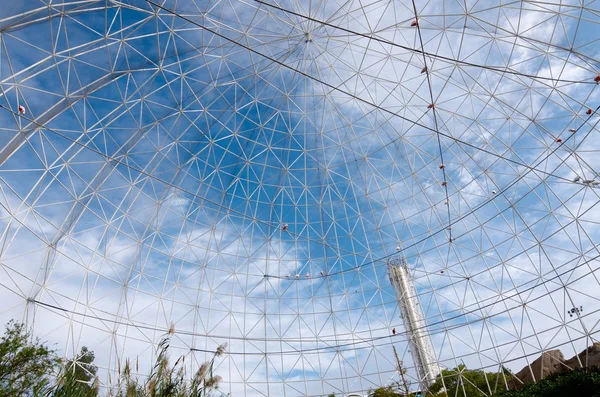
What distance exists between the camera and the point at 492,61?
34.2 m

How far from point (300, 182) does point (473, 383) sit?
24.4 metres

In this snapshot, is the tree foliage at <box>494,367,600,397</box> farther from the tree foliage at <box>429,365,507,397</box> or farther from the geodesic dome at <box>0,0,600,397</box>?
the tree foliage at <box>429,365,507,397</box>

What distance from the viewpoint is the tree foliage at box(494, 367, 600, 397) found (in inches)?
800

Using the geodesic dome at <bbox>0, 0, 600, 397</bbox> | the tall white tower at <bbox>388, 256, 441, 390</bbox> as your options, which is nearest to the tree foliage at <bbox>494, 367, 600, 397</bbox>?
the geodesic dome at <bbox>0, 0, 600, 397</bbox>

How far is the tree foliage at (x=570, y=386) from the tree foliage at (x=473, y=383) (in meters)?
10.6

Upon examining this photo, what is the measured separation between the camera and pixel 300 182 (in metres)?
44.2

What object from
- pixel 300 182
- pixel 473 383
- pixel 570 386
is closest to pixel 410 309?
pixel 473 383

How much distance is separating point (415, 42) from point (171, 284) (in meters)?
31.5

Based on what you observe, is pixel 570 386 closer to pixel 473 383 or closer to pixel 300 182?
pixel 473 383

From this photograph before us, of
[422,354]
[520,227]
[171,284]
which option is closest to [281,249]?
[171,284]

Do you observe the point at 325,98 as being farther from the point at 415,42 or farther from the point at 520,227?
the point at 520,227

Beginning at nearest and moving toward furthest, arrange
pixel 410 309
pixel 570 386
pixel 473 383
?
pixel 570 386 → pixel 473 383 → pixel 410 309

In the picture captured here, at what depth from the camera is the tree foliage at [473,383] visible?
36031 millimetres

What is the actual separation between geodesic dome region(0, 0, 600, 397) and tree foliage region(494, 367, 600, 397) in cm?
934
